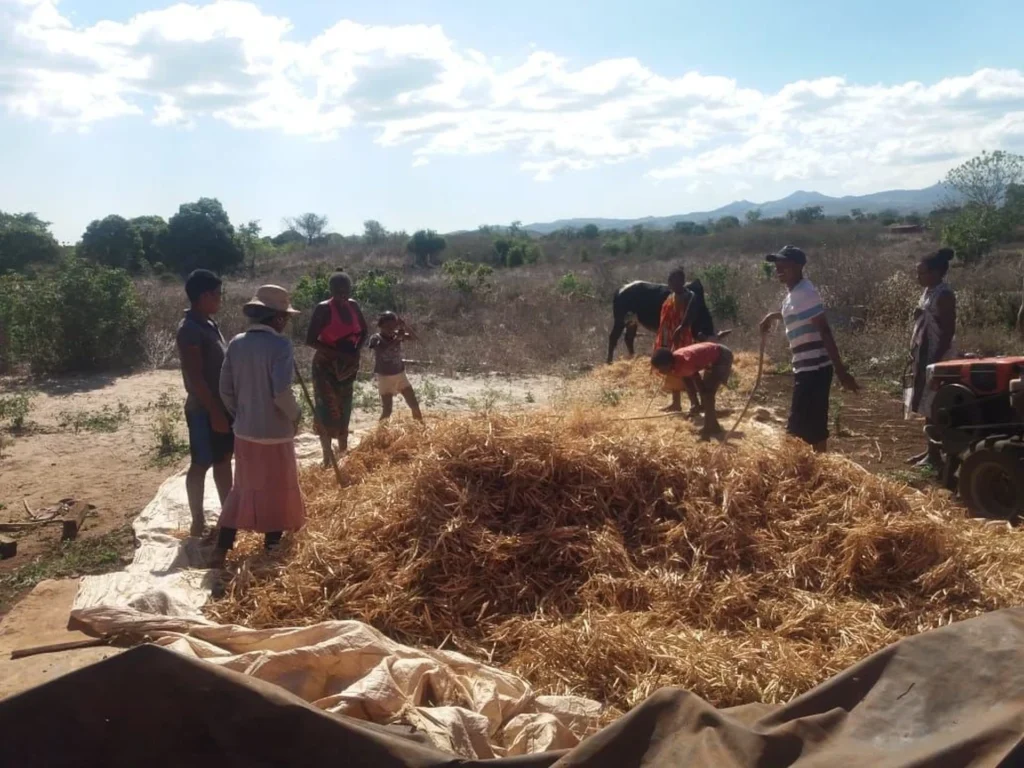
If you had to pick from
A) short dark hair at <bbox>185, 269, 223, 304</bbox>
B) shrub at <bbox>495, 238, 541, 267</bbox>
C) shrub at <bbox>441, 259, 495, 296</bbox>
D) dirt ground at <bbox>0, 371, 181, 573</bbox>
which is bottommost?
dirt ground at <bbox>0, 371, 181, 573</bbox>

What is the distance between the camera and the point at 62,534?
5.64 m

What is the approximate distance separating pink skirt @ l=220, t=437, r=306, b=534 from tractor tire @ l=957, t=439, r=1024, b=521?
164 inches

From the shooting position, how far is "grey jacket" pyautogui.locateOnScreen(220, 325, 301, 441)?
458 centimetres

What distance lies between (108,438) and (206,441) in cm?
381

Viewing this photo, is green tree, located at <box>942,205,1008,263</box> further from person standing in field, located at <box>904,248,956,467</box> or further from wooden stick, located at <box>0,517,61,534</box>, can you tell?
wooden stick, located at <box>0,517,61,534</box>

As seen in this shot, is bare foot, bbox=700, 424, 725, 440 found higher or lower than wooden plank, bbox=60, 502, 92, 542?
higher

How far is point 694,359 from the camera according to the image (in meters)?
6.95

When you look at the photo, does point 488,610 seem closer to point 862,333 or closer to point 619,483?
point 619,483

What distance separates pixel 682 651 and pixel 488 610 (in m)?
0.98

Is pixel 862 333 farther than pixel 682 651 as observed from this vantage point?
Yes

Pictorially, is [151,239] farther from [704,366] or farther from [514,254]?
[704,366]

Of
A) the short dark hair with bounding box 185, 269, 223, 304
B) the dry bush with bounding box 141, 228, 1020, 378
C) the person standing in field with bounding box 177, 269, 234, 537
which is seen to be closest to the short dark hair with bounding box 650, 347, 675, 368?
the person standing in field with bounding box 177, 269, 234, 537

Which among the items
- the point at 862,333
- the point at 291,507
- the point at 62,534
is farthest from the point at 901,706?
the point at 862,333

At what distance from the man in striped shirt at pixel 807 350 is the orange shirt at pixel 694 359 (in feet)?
3.60
